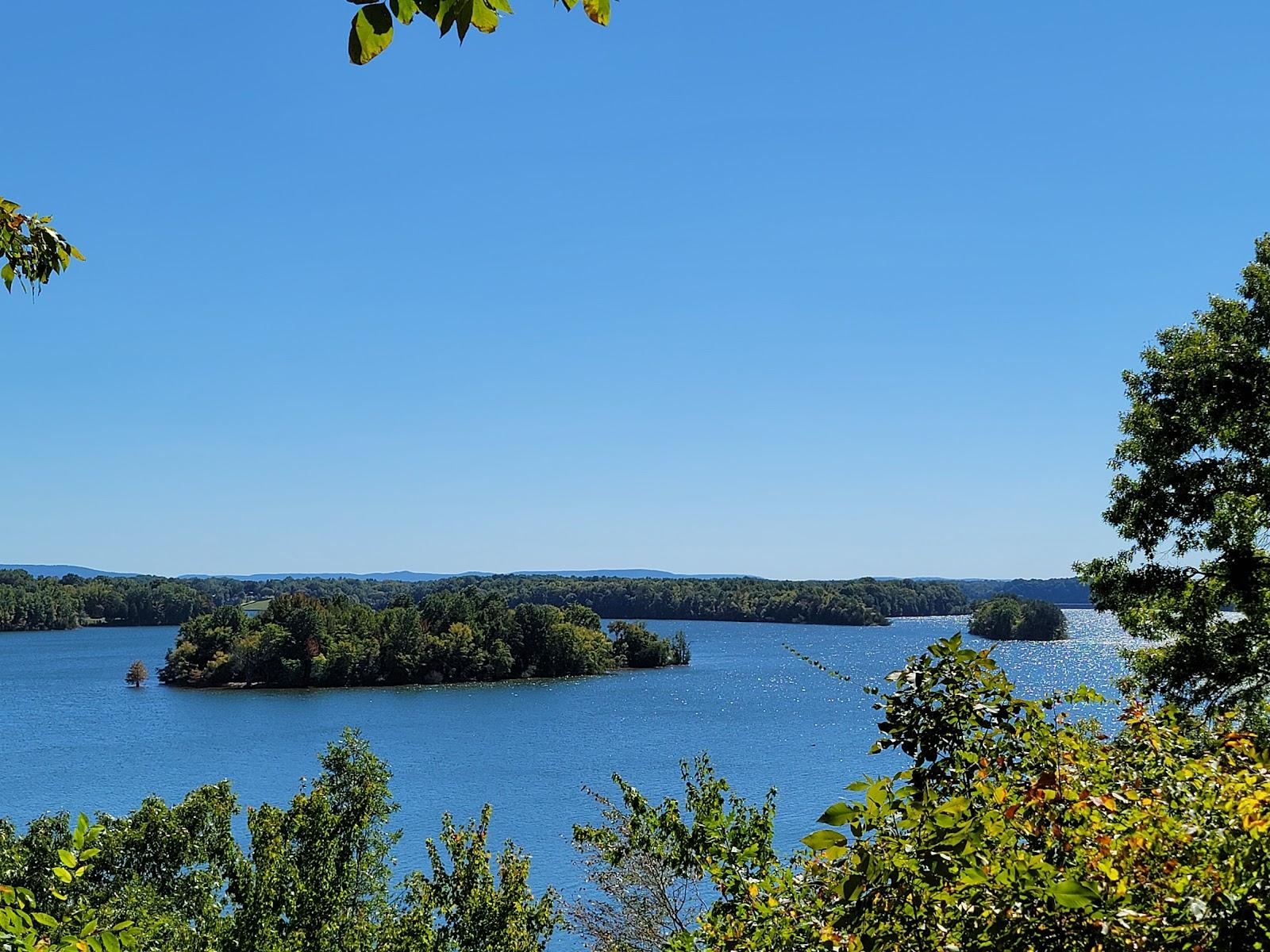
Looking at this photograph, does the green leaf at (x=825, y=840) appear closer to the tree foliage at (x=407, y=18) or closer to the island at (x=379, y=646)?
the tree foliage at (x=407, y=18)

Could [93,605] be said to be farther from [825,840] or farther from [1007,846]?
[825,840]

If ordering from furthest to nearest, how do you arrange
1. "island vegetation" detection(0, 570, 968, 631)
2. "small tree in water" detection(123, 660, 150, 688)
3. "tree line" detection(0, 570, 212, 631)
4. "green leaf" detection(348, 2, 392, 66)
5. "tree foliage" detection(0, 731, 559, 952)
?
"island vegetation" detection(0, 570, 968, 631)
"tree line" detection(0, 570, 212, 631)
"small tree in water" detection(123, 660, 150, 688)
"tree foliage" detection(0, 731, 559, 952)
"green leaf" detection(348, 2, 392, 66)

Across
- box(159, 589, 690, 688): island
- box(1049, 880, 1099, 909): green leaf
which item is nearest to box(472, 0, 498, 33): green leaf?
box(1049, 880, 1099, 909): green leaf

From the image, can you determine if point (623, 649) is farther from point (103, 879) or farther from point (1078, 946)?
point (1078, 946)

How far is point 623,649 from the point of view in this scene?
3792 inches

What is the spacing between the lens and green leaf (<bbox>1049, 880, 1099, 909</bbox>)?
2.12m

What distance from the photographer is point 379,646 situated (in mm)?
84375

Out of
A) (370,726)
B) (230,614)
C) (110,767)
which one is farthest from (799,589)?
(110,767)

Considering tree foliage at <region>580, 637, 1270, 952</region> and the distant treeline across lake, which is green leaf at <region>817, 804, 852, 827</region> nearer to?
tree foliage at <region>580, 637, 1270, 952</region>

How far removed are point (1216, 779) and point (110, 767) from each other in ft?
171

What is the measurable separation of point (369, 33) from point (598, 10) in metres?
0.42

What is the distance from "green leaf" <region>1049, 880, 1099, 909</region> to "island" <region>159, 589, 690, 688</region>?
8387 centimetres

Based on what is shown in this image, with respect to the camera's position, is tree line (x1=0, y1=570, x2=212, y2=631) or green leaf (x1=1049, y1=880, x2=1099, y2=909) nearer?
green leaf (x1=1049, y1=880, x2=1099, y2=909)

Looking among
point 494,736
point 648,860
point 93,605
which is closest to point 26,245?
point 648,860
